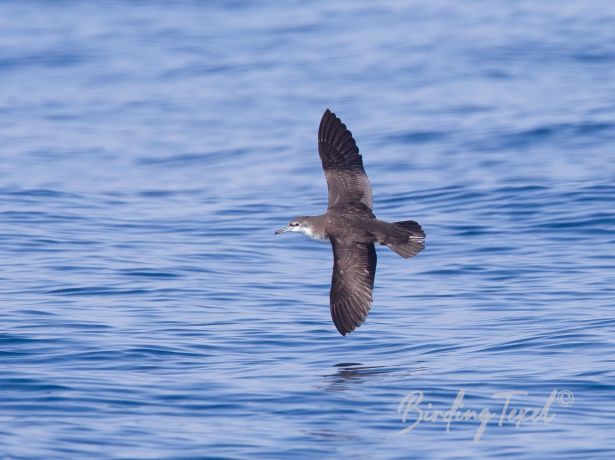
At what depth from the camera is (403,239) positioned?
1089 cm

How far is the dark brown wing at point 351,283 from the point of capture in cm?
1033

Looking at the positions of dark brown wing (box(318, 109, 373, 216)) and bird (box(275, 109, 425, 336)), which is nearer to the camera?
bird (box(275, 109, 425, 336))

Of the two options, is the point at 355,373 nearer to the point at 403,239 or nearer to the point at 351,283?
the point at 351,283

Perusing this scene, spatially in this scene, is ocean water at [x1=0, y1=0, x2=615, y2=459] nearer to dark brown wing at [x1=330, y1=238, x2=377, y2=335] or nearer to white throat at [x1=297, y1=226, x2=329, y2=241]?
dark brown wing at [x1=330, y1=238, x2=377, y2=335]

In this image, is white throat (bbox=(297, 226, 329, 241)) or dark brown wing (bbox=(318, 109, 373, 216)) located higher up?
dark brown wing (bbox=(318, 109, 373, 216))

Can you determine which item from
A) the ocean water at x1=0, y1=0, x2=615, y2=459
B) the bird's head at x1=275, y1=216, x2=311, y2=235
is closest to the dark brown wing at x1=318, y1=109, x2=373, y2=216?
the bird's head at x1=275, y1=216, x2=311, y2=235

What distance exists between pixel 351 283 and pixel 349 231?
0.61m

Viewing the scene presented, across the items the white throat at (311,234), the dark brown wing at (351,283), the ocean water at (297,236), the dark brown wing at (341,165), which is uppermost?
the dark brown wing at (341,165)

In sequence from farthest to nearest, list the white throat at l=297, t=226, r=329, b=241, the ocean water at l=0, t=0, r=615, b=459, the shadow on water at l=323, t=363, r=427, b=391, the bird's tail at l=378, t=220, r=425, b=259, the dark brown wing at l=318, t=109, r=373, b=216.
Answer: the dark brown wing at l=318, t=109, r=373, b=216
the white throat at l=297, t=226, r=329, b=241
the bird's tail at l=378, t=220, r=425, b=259
the shadow on water at l=323, t=363, r=427, b=391
the ocean water at l=0, t=0, r=615, b=459

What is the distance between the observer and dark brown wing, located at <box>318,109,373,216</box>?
1200 centimetres

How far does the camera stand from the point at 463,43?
25.9 metres

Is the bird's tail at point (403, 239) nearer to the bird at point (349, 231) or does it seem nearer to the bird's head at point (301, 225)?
the bird at point (349, 231)

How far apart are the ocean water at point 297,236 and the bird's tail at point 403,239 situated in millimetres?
783

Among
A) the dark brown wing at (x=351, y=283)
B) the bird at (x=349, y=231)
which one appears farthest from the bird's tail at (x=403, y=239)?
the dark brown wing at (x=351, y=283)
